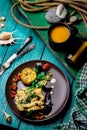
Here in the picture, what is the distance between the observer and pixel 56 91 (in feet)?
5.01

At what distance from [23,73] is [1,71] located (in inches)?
3.8

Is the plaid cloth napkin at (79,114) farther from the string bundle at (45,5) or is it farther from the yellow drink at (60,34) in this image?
the string bundle at (45,5)

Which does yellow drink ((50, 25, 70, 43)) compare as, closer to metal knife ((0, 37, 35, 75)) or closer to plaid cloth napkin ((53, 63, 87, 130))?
metal knife ((0, 37, 35, 75))

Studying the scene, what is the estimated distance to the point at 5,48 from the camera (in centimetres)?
167

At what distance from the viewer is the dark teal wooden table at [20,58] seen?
1.47 meters

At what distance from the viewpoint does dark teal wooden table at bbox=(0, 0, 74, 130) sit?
147 cm

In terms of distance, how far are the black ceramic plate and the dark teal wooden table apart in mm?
20

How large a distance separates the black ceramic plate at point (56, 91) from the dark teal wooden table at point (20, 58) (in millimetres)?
20

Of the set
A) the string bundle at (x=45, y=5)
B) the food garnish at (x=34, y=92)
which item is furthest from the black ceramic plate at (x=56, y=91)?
the string bundle at (x=45, y=5)

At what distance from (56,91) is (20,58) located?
21cm

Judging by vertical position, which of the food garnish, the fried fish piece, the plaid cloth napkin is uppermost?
the fried fish piece

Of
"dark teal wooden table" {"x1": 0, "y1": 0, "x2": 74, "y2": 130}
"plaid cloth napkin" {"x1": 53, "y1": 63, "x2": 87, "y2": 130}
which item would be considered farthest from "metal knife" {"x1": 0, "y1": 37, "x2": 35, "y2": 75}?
"plaid cloth napkin" {"x1": 53, "y1": 63, "x2": 87, "y2": 130}

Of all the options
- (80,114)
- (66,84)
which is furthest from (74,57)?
(80,114)

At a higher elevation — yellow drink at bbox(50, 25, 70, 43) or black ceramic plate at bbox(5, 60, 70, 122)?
yellow drink at bbox(50, 25, 70, 43)
